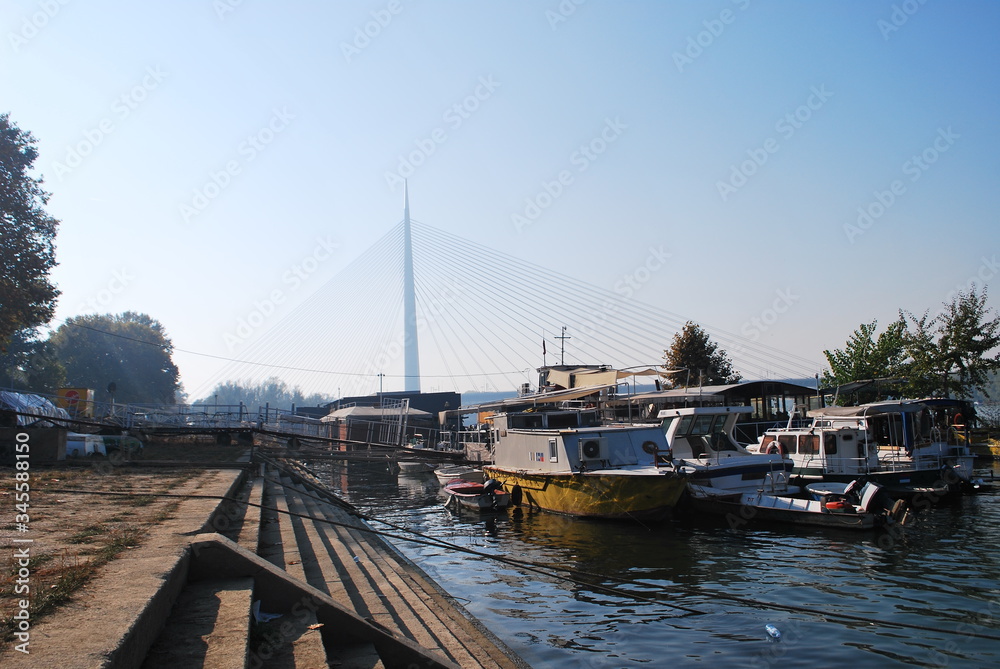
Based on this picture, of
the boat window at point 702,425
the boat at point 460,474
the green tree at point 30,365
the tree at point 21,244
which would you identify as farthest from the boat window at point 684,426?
the green tree at point 30,365

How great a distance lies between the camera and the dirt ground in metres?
5.60

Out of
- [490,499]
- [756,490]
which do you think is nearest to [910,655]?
[756,490]

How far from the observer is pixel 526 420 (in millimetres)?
28531

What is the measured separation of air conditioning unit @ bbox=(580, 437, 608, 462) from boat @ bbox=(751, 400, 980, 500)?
295 inches

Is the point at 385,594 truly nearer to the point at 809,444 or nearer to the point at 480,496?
the point at 480,496

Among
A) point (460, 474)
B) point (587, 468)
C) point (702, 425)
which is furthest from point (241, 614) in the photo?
point (460, 474)

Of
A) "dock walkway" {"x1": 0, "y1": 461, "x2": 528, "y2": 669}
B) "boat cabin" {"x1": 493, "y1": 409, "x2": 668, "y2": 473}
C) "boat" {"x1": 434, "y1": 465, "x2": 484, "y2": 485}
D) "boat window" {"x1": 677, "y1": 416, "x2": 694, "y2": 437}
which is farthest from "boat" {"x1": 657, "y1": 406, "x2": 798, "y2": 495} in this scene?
"dock walkway" {"x1": 0, "y1": 461, "x2": 528, "y2": 669}

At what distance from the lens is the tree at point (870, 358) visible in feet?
151

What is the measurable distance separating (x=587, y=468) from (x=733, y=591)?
9865mm

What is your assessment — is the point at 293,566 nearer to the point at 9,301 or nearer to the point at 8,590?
the point at 8,590

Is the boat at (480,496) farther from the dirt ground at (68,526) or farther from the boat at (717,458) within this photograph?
the dirt ground at (68,526)

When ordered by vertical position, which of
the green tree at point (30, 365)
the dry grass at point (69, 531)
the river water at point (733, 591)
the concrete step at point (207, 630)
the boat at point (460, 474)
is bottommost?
the river water at point (733, 591)

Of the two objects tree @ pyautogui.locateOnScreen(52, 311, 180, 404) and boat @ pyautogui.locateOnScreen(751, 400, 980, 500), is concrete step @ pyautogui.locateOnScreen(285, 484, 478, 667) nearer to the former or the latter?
boat @ pyautogui.locateOnScreen(751, 400, 980, 500)

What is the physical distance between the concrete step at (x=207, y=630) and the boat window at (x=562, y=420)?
21264 mm
